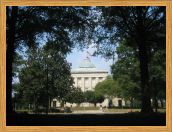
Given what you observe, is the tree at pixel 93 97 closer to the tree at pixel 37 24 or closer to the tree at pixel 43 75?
the tree at pixel 43 75

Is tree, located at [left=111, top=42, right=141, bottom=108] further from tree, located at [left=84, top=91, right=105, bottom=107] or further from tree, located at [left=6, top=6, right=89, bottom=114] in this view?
tree, located at [left=84, top=91, right=105, bottom=107]

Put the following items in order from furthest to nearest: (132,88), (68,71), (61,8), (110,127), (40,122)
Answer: (132,88) → (68,71) → (61,8) → (40,122) → (110,127)

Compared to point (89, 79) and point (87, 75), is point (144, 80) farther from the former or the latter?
point (87, 75)

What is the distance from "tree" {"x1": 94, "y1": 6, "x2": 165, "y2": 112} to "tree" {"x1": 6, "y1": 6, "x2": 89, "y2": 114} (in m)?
1.14

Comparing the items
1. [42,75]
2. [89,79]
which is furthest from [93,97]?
[42,75]

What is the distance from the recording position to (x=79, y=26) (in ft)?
51.9

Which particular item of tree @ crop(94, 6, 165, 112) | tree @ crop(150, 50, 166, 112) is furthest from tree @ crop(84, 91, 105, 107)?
tree @ crop(94, 6, 165, 112)

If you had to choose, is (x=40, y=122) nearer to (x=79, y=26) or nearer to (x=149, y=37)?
(x=79, y=26)

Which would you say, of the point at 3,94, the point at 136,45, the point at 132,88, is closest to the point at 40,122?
the point at 3,94

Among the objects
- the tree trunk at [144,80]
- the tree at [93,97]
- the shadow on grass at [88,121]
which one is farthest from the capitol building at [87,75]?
the shadow on grass at [88,121]

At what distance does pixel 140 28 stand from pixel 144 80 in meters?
1.97

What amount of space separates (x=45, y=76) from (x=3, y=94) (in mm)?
5278

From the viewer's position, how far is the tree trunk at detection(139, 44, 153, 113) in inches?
603

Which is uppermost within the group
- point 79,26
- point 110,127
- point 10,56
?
point 79,26
